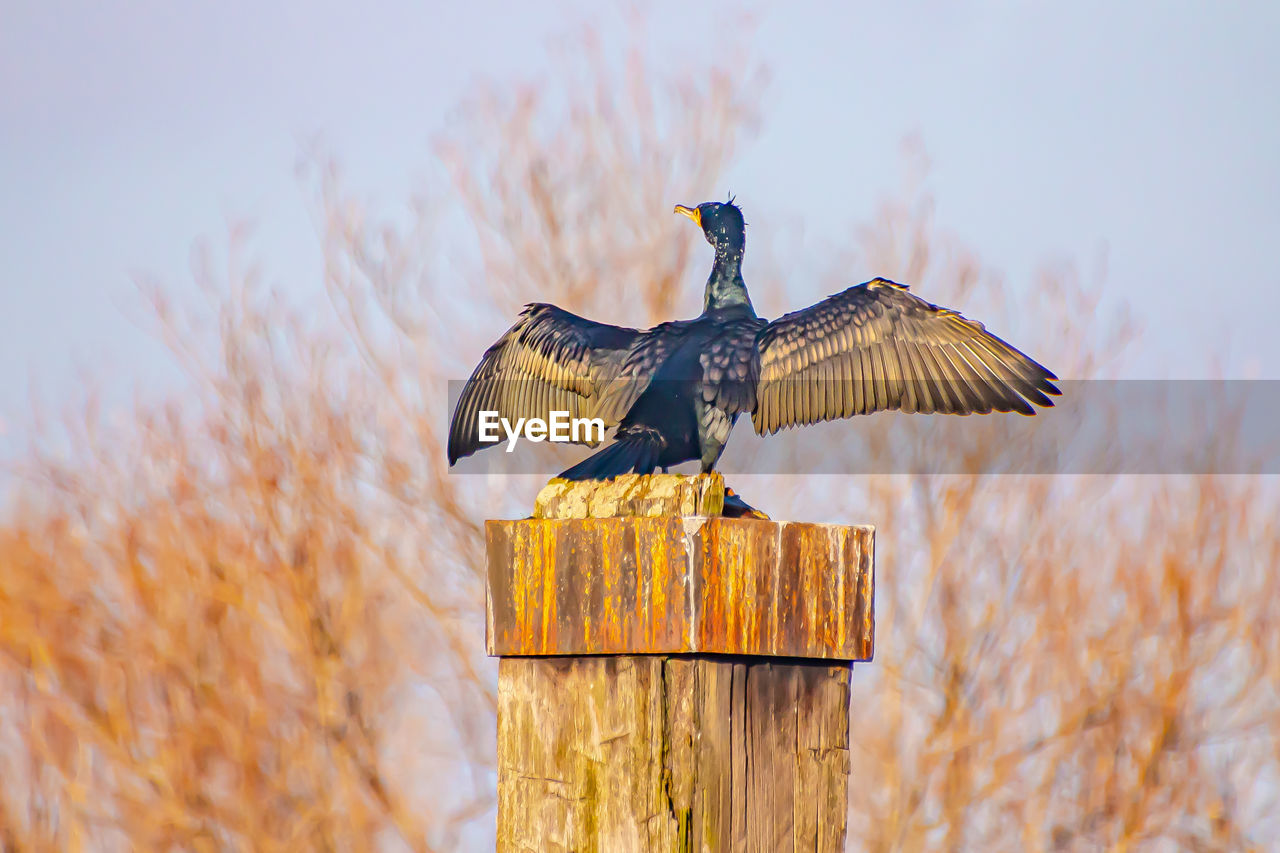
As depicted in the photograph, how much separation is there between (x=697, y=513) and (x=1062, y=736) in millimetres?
10280

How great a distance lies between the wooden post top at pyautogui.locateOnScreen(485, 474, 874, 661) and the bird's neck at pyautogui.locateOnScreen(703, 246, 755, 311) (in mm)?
1648

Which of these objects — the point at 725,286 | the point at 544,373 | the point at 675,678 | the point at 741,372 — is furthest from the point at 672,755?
the point at 725,286

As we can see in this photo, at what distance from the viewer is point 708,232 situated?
375 centimetres

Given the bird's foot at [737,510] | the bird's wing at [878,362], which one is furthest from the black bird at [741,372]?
the bird's foot at [737,510]

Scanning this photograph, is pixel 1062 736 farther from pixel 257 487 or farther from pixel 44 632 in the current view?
pixel 44 632

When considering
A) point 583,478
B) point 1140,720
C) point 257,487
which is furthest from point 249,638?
point 583,478

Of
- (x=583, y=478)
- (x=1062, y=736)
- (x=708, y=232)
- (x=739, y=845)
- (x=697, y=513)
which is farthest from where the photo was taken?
(x=1062, y=736)

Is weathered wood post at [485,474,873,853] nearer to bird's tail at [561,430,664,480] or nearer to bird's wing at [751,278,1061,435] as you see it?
bird's tail at [561,430,664,480]

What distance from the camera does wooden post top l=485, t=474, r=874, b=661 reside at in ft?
5.82

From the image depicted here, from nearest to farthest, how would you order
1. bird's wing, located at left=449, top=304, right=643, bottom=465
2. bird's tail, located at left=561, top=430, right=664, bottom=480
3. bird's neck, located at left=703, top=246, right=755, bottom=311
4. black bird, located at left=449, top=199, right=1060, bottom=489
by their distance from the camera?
bird's tail, located at left=561, top=430, right=664, bottom=480 < black bird, located at left=449, top=199, right=1060, bottom=489 < bird's wing, located at left=449, top=304, right=643, bottom=465 < bird's neck, located at left=703, top=246, right=755, bottom=311

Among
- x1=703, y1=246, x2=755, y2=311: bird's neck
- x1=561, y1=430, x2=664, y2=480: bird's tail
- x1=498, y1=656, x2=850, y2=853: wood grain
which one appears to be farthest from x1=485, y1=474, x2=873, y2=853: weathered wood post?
x1=703, y1=246, x2=755, y2=311: bird's neck

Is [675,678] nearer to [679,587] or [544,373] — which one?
[679,587]

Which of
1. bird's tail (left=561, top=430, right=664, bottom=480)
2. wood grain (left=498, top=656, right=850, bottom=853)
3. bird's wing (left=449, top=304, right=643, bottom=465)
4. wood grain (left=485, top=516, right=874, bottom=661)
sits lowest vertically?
wood grain (left=498, top=656, right=850, bottom=853)

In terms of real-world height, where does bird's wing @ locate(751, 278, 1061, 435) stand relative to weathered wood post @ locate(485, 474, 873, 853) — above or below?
above
